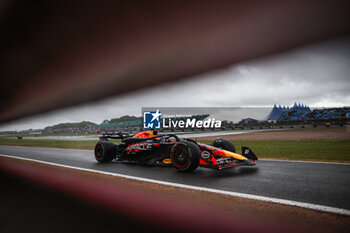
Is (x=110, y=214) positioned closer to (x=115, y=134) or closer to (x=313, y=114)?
(x=115, y=134)

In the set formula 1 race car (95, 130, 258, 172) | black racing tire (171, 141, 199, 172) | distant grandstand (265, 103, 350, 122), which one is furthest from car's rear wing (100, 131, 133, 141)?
distant grandstand (265, 103, 350, 122)

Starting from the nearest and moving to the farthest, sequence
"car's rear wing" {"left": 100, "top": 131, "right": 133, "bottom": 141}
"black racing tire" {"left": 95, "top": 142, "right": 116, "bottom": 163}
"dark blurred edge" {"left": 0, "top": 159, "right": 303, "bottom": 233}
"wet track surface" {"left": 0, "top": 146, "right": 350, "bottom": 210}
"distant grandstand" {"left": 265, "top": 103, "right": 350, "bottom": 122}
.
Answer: "dark blurred edge" {"left": 0, "top": 159, "right": 303, "bottom": 233}, "wet track surface" {"left": 0, "top": 146, "right": 350, "bottom": 210}, "black racing tire" {"left": 95, "top": 142, "right": 116, "bottom": 163}, "car's rear wing" {"left": 100, "top": 131, "right": 133, "bottom": 141}, "distant grandstand" {"left": 265, "top": 103, "right": 350, "bottom": 122}

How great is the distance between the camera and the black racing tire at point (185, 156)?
5.14 metres

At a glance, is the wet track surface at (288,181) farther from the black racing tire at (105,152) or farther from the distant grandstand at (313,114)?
the distant grandstand at (313,114)

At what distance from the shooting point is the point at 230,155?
5.33 metres

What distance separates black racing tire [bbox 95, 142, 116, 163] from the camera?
7.47 meters

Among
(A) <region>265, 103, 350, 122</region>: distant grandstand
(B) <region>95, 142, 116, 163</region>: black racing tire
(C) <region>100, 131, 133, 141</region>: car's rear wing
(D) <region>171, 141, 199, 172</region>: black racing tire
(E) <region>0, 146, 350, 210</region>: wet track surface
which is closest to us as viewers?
(E) <region>0, 146, 350, 210</region>: wet track surface

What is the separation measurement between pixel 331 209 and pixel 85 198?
3.20m

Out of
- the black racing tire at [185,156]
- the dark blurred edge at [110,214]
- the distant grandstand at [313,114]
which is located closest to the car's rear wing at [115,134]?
the black racing tire at [185,156]

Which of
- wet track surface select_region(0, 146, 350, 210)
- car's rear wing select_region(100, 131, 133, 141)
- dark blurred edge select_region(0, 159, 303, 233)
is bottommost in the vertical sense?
wet track surface select_region(0, 146, 350, 210)

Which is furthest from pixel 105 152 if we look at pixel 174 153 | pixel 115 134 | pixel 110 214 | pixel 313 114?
pixel 313 114

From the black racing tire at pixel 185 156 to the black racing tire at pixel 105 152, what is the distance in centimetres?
295

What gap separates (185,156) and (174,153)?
1.24ft

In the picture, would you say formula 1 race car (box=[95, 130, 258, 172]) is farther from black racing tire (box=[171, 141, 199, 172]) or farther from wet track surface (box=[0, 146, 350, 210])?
wet track surface (box=[0, 146, 350, 210])
